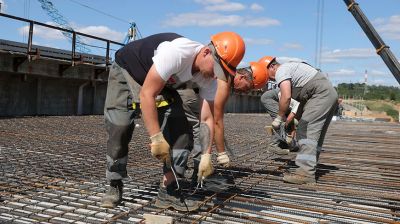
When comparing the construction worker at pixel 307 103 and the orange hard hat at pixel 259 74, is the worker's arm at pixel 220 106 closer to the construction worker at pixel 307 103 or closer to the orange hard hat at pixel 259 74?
the construction worker at pixel 307 103

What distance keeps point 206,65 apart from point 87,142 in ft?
13.2

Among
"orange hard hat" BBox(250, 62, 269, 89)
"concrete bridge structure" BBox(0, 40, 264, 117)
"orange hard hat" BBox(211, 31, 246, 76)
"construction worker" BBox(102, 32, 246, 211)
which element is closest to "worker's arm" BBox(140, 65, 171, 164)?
"construction worker" BBox(102, 32, 246, 211)

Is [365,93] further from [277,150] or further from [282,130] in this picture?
[282,130]

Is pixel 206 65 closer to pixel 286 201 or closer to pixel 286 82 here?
pixel 286 201

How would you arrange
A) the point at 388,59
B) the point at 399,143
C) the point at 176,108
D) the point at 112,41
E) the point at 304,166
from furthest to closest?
the point at 112,41
the point at 388,59
the point at 399,143
the point at 304,166
the point at 176,108

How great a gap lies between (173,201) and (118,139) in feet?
1.75

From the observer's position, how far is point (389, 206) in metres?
3.16

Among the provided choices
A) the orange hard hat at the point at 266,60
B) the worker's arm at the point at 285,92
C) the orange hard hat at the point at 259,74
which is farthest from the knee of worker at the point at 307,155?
the orange hard hat at the point at 266,60

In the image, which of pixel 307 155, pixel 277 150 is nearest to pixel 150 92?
pixel 307 155

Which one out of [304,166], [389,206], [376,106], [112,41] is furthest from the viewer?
[376,106]

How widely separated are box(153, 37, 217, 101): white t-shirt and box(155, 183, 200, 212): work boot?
2.23ft

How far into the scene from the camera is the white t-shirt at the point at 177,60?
8.03ft

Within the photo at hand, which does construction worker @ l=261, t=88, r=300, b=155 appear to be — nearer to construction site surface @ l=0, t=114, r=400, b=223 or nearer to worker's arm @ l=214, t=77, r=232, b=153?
construction site surface @ l=0, t=114, r=400, b=223

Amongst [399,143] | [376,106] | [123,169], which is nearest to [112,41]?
[399,143]
